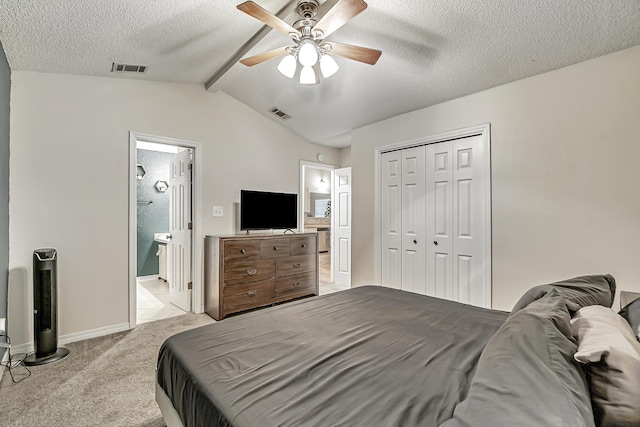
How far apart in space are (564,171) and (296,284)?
316 centimetres

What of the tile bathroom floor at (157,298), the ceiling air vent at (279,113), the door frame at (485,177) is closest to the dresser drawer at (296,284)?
the tile bathroom floor at (157,298)

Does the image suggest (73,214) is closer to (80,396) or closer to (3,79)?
(3,79)

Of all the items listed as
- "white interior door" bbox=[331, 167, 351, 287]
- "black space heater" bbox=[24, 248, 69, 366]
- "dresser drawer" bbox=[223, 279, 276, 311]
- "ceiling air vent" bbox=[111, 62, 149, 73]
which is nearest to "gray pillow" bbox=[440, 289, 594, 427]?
"dresser drawer" bbox=[223, 279, 276, 311]

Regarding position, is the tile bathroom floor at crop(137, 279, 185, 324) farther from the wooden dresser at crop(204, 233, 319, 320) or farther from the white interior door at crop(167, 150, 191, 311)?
the wooden dresser at crop(204, 233, 319, 320)

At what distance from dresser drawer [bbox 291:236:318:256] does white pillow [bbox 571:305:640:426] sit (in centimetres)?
335

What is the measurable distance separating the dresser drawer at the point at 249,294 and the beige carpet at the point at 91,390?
795mm

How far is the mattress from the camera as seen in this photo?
0.87 metres

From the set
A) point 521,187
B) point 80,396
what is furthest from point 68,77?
point 521,187

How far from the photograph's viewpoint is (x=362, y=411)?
33.6 inches

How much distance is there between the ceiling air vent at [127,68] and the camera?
107 inches

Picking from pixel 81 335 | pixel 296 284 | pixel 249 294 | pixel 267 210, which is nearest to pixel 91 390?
pixel 81 335

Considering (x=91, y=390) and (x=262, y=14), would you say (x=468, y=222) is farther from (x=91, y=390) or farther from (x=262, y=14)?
(x=91, y=390)

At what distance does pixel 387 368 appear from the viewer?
43.3 inches

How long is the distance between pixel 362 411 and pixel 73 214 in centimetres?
319
